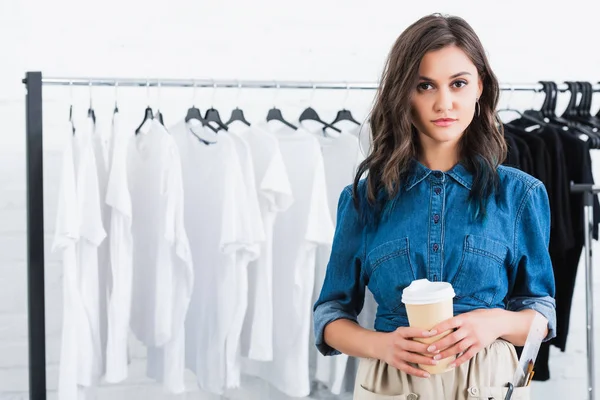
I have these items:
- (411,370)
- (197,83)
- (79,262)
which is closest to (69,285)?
(79,262)

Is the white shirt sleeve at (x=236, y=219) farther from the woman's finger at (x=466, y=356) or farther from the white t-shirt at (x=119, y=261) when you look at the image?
the woman's finger at (x=466, y=356)

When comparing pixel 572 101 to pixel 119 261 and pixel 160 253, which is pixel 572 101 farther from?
pixel 119 261

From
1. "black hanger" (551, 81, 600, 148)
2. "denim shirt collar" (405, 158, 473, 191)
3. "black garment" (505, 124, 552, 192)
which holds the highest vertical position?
"black hanger" (551, 81, 600, 148)

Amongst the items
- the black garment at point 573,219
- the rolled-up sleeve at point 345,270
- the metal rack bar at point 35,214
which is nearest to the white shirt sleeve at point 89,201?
the metal rack bar at point 35,214

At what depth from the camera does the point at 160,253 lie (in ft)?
7.33

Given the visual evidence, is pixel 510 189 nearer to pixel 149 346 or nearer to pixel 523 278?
pixel 523 278

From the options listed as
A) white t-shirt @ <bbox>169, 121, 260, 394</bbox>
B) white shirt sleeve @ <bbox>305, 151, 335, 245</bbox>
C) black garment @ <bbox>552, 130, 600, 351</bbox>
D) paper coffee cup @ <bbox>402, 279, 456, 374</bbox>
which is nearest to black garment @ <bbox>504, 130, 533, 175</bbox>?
black garment @ <bbox>552, 130, 600, 351</bbox>

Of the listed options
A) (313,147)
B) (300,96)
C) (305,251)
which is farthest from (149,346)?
(300,96)

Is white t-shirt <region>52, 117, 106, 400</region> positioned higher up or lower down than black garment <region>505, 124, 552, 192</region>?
lower down

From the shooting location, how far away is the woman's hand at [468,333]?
1134mm

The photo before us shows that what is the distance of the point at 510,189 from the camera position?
1.31 metres

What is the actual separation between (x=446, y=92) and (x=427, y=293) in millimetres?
343

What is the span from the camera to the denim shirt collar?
132 cm

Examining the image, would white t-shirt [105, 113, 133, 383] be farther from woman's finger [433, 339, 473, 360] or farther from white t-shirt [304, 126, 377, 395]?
woman's finger [433, 339, 473, 360]
